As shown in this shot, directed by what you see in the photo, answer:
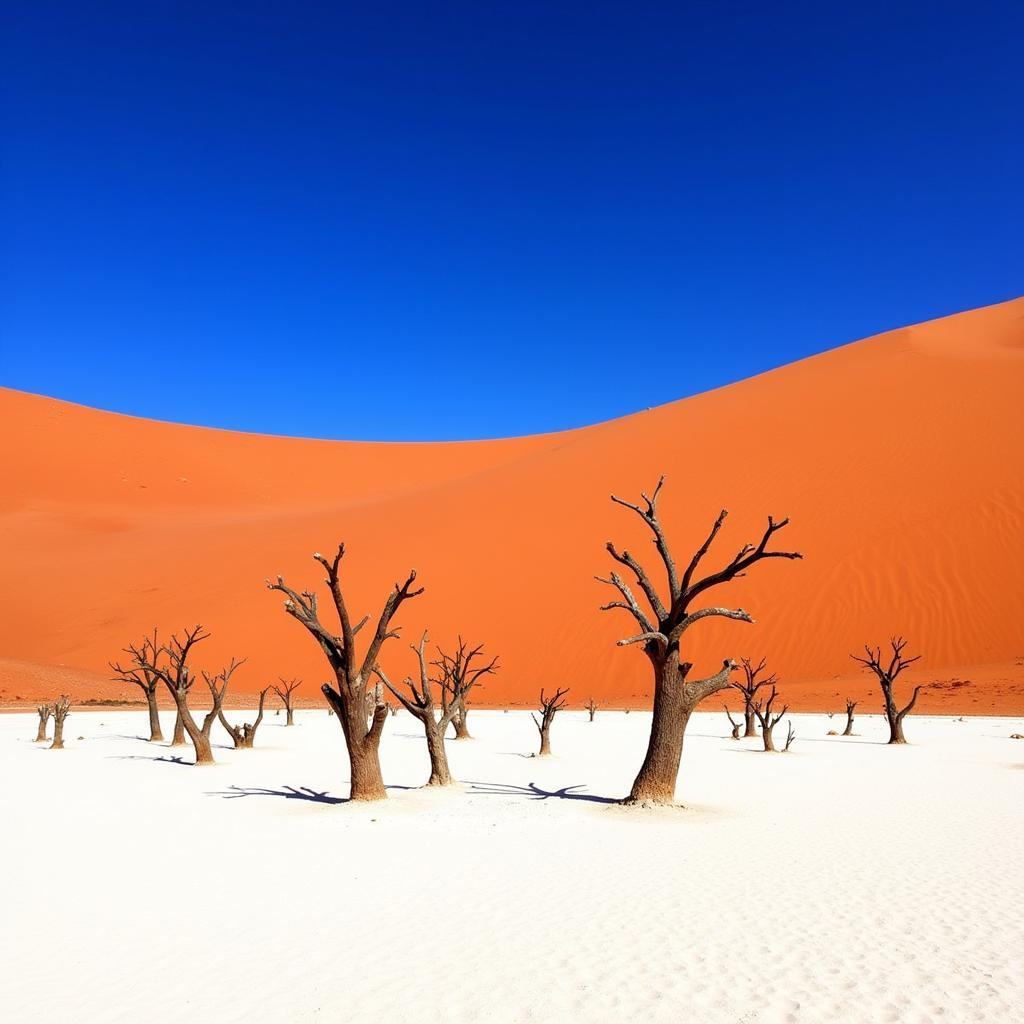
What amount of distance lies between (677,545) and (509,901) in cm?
3008

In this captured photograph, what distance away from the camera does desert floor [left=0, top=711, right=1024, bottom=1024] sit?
14.4ft

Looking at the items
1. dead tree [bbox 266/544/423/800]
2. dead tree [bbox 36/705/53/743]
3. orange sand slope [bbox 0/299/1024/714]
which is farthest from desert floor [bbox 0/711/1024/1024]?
orange sand slope [bbox 0/299/1024/714]

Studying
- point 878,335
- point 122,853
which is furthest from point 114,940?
point 878,335

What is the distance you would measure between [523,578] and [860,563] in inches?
571

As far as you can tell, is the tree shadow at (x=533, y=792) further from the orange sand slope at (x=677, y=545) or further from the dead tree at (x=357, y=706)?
the orange sand slope at (x=677, y=545)

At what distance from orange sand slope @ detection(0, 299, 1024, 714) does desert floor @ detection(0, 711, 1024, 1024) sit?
1851 cm

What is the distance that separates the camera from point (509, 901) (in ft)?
20.1

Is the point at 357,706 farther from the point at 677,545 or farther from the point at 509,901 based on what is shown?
the point at 677,545

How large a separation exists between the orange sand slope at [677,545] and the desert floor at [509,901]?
60.7 ft

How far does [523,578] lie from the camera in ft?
124

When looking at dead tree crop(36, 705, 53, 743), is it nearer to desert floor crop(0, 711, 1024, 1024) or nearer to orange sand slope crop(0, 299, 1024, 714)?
desert floor crop(0, 711, 1024, 1024)

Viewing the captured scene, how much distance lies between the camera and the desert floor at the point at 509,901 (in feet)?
14.4

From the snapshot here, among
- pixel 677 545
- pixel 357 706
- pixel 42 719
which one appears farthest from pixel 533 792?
pixel 677 545

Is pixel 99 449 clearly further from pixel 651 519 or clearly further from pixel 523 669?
pixel 651 519
